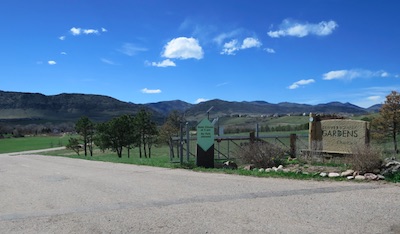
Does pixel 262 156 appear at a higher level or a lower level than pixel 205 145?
lower

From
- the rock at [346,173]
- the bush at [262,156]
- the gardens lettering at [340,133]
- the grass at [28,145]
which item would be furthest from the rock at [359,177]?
the grass at [28,145]

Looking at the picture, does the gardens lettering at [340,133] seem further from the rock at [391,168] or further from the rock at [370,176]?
the rock at [370,176]

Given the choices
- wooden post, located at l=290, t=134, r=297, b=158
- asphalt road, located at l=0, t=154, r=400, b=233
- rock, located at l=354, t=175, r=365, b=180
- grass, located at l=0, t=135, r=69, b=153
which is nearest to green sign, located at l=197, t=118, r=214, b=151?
asphalt road, located at l=0, t=154, r=400, b=233

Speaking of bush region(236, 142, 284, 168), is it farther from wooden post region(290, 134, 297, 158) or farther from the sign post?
wooden post region(290, 134, 297, 158)

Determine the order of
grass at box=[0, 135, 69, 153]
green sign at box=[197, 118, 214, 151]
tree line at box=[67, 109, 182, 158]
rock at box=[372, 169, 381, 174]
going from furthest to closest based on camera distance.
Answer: grass at box=[0, 135, 69, 153] → tree line at box=[67, 109, 182, 158] → green sign at box=[197, 118, 214, 151] → rock at box=[372, 169, 381, 174]

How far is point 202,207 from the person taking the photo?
8133mm

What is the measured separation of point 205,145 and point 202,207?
8.88 meters

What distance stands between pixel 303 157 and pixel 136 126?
32413 mm

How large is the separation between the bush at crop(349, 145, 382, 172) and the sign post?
20.2ft

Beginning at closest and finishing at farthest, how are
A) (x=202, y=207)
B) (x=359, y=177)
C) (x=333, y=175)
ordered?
(x=202, y=207), (x=359, y=177), (x=333, y=175)

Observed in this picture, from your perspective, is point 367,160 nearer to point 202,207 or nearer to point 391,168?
point 391,168

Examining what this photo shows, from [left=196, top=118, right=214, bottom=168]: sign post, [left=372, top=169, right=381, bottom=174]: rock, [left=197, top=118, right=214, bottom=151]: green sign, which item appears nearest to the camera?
[left=372, top=169, right=381, bottom=174]: rock

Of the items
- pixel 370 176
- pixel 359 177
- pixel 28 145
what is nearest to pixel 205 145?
pixel 359 177

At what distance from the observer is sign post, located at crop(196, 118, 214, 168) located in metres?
16.8
